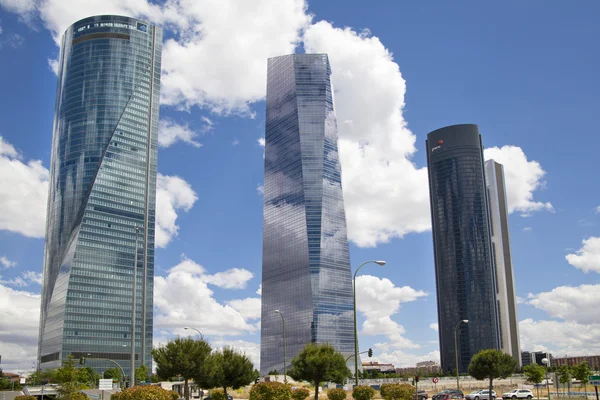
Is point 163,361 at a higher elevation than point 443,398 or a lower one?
higher

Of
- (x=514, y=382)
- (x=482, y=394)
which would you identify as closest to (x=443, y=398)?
(x=482, y=394)

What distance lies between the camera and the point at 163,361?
58.0 meters

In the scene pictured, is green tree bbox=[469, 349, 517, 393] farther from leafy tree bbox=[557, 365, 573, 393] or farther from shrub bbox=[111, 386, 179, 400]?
shrub bbox=[111, 386, 179, 400]

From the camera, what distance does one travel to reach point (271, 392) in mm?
52156

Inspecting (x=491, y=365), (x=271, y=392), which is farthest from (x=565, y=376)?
(x=271, y=392)

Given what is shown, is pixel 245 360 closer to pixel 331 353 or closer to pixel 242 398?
pixel 331 353

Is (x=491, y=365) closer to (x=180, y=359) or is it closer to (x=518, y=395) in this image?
(x=518, y=395)

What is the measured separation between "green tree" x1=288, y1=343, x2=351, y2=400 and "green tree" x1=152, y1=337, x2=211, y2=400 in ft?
31.5

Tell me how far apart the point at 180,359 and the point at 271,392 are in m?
10.2

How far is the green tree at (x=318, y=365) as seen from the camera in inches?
2397

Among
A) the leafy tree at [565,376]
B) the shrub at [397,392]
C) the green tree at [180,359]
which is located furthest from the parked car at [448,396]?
the green tree at [180,359]

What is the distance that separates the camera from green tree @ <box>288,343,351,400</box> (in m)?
60.9

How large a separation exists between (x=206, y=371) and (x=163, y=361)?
13.2 ft

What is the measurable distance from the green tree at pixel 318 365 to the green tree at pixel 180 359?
378 inches
